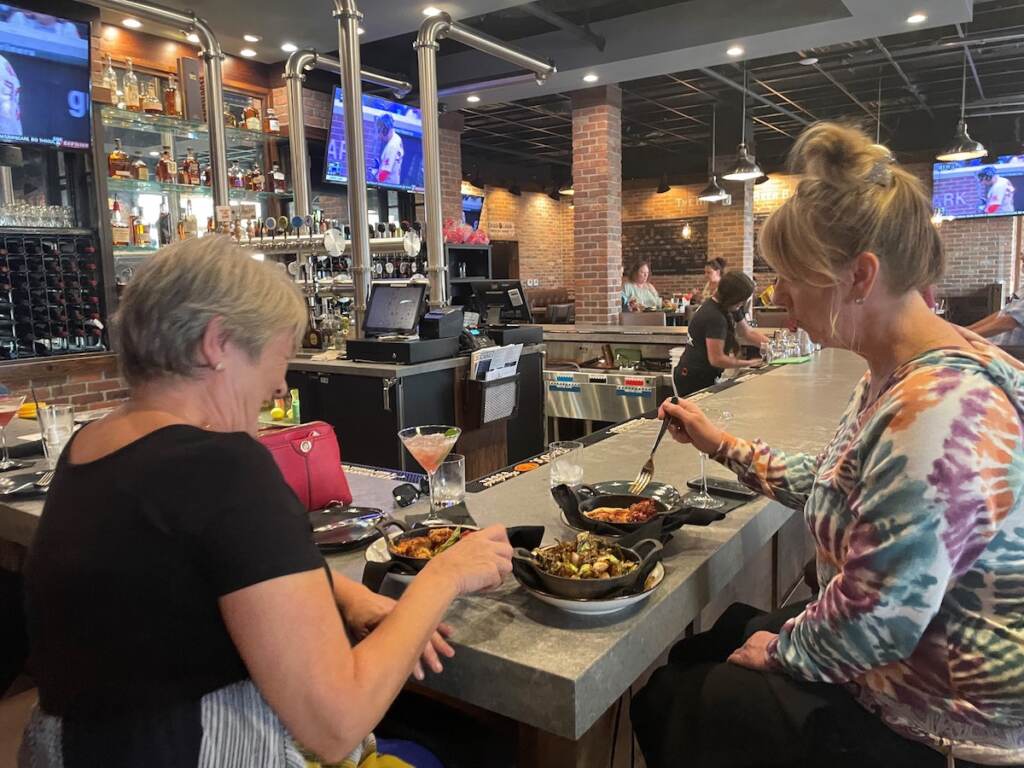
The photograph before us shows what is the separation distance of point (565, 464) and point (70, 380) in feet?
12.7

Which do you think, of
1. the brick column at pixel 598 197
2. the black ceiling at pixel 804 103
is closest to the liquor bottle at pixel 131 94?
the black ceiling at pixel 804 103

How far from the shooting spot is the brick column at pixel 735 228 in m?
11.6

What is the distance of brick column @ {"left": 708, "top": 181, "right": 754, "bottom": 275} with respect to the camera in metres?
11.6

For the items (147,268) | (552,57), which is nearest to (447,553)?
(147,268)

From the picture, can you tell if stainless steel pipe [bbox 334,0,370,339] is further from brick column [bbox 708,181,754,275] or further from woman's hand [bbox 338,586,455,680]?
brick column [bbox 708,181,754,275]

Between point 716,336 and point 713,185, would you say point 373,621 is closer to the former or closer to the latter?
point 716,336

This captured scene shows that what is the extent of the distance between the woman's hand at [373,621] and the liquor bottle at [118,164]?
4437mm

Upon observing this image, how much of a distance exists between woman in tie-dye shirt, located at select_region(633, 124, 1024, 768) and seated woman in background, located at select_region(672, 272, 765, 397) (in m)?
3.17

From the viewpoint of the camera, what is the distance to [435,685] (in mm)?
1150

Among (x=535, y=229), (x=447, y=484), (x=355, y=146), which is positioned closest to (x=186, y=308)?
(x=447, y=484)

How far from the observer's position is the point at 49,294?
4422 millimetres

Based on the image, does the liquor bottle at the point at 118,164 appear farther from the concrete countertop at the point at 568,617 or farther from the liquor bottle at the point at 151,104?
the concrete countertop at the point at 568,617

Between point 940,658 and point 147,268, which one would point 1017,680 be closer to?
point 940,658

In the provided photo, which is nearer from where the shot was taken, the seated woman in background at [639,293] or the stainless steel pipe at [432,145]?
the stainless steel pipe at [432,145]
